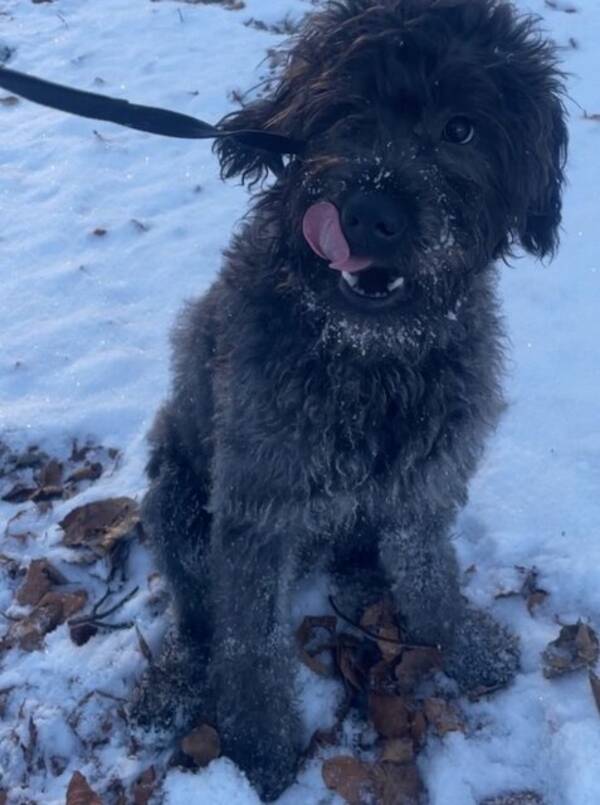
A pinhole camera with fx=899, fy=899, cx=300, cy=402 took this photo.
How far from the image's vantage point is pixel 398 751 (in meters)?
3.23

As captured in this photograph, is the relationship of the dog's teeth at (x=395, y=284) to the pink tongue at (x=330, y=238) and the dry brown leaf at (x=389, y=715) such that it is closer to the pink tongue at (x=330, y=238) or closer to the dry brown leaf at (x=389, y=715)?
the pink tongue at (x=330, y=238)

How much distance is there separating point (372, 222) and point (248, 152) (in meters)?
0.74

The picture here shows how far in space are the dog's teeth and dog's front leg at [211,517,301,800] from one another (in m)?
0.96

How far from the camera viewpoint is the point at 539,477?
13.5 feet

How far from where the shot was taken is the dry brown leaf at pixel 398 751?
3.22 meters

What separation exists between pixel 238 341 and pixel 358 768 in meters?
1.59

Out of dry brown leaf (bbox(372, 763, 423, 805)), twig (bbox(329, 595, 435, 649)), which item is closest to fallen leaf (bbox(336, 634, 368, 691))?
twig (bbox(329, 595, 435, 649))

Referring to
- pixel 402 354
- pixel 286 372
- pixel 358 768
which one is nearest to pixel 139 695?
pixel 358 768

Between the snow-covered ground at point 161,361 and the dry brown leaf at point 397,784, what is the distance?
0.05 m

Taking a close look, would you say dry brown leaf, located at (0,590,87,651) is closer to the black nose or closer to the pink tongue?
the pink tongue

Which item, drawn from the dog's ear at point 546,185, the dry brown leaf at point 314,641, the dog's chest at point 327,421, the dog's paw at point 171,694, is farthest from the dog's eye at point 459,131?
the dog's paw at point 171,694

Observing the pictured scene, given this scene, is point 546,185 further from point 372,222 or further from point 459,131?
point 372,222

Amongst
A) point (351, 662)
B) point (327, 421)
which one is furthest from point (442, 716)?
point (327, 421)

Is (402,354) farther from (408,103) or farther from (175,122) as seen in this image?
(175,122)
